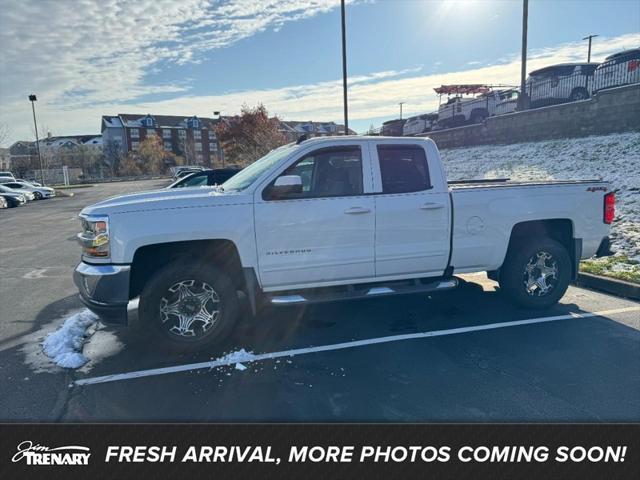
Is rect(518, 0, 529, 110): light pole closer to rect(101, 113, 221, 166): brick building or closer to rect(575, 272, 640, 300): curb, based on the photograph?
rect(575, 272, 640, 300): curb

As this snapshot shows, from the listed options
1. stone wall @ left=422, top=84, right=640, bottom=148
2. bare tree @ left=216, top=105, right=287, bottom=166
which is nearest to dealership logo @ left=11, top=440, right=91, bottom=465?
stone wall @ left=422, top=84, right=640, bottom=148

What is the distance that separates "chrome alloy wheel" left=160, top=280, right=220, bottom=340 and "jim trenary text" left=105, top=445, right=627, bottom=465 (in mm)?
1471

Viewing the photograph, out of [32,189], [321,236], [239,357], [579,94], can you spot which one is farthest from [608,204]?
[32,189]

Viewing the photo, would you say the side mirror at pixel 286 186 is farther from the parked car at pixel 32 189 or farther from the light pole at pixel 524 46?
the parked car at pixel 32 189

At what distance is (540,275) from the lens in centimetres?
536

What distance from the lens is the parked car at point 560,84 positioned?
1622 cm

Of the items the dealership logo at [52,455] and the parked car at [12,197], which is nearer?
the dealership logo at [52,455]

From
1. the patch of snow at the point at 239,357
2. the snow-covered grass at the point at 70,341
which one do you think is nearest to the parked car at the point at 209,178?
the snow-covered grass at the point at 70,341

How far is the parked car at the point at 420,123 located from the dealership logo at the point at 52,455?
2388 cm

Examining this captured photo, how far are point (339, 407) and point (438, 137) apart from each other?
19686 millimetres

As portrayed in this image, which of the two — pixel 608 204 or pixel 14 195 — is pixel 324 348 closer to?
pixel 608 204

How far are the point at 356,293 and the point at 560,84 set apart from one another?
54.9 ft

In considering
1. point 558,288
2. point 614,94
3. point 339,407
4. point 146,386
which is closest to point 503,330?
point 558,288

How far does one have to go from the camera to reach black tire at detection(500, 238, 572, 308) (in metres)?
5.24
